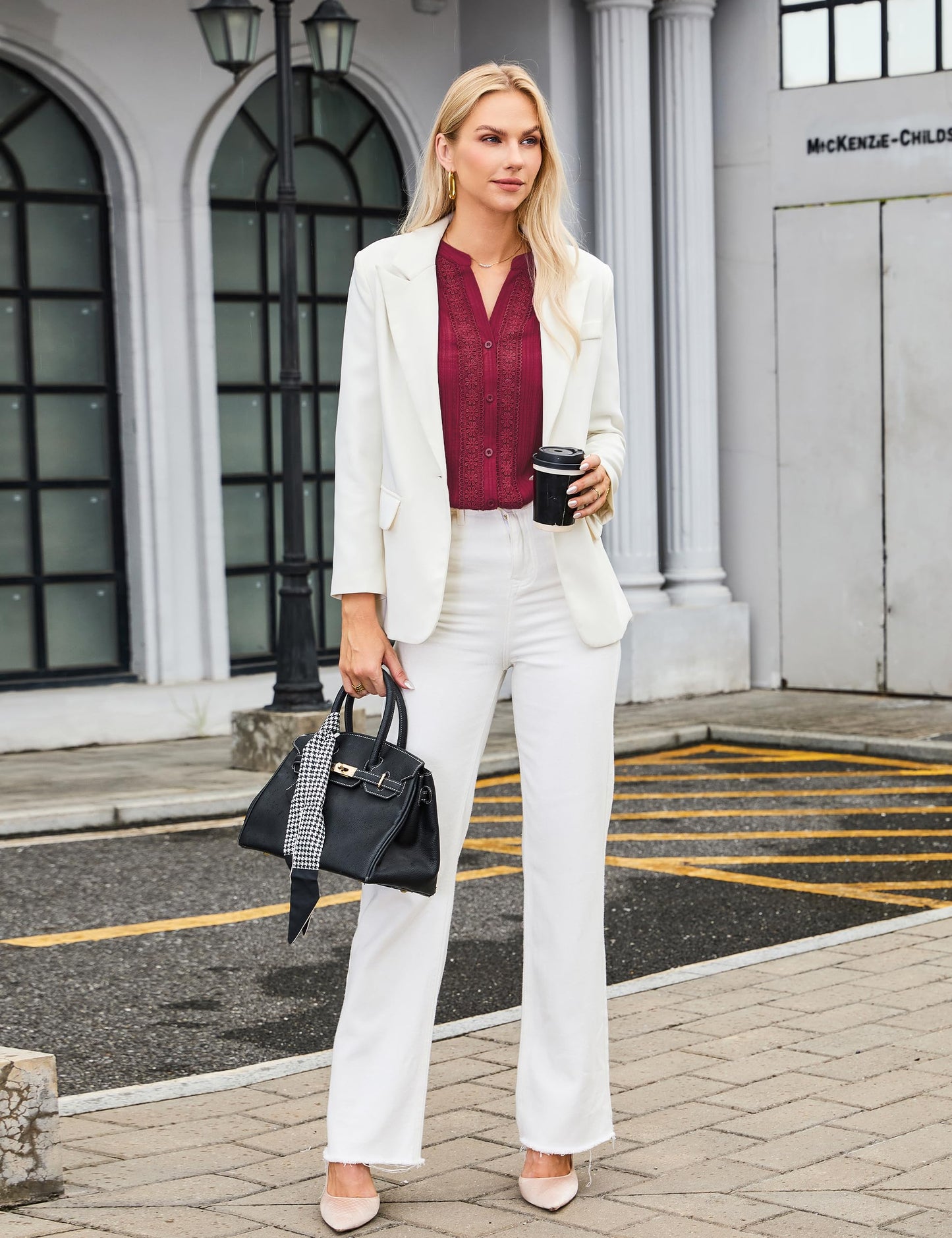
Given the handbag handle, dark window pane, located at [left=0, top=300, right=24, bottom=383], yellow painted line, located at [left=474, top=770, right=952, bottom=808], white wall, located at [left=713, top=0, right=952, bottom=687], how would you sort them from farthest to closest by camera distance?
white wall, located at [left=713, top=0, right=952, bottom=687]
dark window pane, located at [left=0, top=300, right=24, bottom=383]
yellow painted line, located at [left=474, top=770, right=952, bottom=808]
the handbag handle

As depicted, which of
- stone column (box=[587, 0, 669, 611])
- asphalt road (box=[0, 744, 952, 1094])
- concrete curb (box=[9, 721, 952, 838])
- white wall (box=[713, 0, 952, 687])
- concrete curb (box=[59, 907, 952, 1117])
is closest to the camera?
concrete curb (box=[59, 907, 952, 1117])

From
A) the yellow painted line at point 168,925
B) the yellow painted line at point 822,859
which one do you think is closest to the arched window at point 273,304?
the yellow painted line at point 822,859

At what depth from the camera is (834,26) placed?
1369 centimetres

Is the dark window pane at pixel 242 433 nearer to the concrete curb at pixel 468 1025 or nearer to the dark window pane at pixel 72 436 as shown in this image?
the dark window pane at pixel 72 436

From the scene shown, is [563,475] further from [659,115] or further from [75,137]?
[659,115]

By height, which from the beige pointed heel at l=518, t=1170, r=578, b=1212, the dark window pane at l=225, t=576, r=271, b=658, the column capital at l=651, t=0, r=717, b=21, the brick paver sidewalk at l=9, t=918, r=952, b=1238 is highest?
the column capital at l=651, t=0, r=717, b=21

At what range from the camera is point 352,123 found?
13.5 meters

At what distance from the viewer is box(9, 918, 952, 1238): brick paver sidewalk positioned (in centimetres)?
378

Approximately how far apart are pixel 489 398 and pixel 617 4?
1031cm

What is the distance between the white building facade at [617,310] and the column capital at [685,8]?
0.03m

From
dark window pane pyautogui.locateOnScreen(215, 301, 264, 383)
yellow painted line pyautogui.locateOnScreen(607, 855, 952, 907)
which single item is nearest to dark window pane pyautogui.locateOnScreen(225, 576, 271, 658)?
dark window pane pyautogui.locateOnScreen(215, 301, 264, 383)

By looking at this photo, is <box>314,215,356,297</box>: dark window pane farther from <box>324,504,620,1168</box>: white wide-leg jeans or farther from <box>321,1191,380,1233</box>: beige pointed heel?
<box>321,1191,380,1233</box>: beige pointed heel

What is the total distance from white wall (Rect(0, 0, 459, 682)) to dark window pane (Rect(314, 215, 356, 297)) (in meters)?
1.05

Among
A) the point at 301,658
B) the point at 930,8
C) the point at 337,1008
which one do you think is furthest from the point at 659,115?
the point at 337,1008
